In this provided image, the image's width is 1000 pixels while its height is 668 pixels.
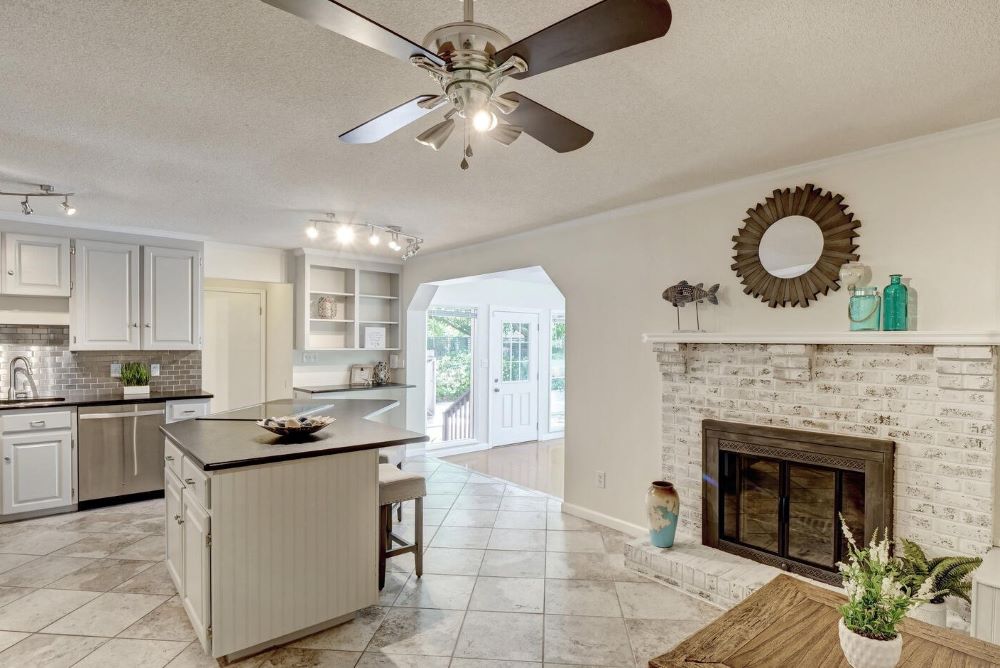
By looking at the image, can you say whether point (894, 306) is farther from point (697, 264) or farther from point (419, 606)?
point (419, 606)

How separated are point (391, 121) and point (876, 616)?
1881 millimetres

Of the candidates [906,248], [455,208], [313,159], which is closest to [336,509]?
[313,159]

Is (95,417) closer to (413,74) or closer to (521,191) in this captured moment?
(521,191)

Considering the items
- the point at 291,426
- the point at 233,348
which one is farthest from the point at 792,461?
the point at 233,348

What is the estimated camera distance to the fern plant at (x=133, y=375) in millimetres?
4707

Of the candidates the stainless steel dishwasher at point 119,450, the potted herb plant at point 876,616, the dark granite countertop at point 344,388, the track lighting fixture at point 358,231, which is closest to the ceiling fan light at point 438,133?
the potted herb plant at point 876,616

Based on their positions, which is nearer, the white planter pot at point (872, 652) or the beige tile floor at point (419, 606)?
the white planter pot at point (872, 652)

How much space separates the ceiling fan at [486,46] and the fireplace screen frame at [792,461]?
7.45ft

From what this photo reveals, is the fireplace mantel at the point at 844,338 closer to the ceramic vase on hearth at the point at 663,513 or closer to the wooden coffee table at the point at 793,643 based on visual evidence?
the ceramic vase on hearth at the point at 663,513

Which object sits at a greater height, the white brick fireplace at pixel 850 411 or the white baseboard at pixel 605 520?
the white brick fireplace at pixel 850 411

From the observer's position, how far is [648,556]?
10.3 ft

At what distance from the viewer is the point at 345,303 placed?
614 cm

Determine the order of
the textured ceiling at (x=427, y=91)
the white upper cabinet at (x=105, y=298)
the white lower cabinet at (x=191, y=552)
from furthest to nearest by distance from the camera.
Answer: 1. the white upper cabinet at (x=105, y=298)
2. the white lower cabinet at (x=191, y=552)
3. the textured ceiling at (x=427, y=91)

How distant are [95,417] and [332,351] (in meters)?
2.28
